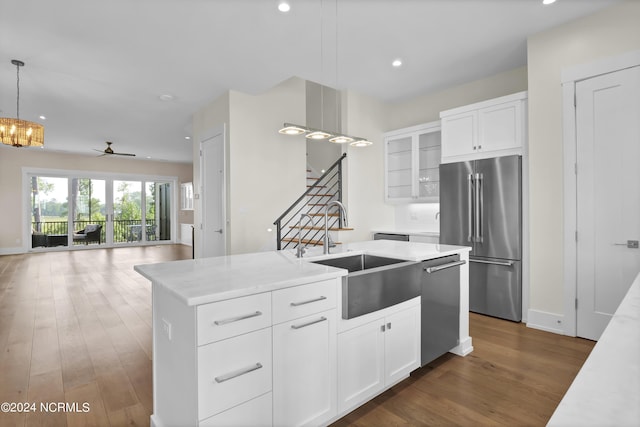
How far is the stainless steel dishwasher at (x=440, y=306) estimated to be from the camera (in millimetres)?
2400

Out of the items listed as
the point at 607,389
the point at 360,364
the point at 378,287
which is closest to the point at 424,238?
the point at 378,287

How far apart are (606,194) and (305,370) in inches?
119

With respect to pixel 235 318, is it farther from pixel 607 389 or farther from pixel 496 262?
pixel 496 262

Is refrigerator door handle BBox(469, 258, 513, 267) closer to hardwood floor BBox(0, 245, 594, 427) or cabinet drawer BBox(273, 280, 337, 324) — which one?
hardwood floor BBox(0, 245, 594, 427)

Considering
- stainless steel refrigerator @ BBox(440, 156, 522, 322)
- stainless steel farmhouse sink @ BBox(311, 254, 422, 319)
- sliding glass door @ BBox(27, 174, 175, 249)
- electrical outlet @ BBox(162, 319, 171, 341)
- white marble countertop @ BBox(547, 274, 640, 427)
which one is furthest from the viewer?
sliding glass door @ BBox(27, 174, 175, 249)

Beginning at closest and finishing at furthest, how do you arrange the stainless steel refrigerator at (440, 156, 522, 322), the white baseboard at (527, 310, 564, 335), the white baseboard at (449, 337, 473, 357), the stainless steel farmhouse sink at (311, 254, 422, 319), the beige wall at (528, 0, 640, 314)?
the stainless steel farmhouse sink at (311, 254, 422, 319) < the white baseboard at (449, 337, 473, 357) < the beige wall at (528, 0, 640, 314) < the white baseboard at (527, 310, 564, 335) < the stainless steel refrigerator at (440, 156, 522, 322)

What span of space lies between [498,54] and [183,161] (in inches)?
395

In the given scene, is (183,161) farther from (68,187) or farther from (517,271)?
(517,271)

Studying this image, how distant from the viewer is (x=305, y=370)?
1685 mm

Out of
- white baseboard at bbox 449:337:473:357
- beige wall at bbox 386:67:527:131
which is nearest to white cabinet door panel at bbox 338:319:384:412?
white baseboard at bbox 449:337:473:357

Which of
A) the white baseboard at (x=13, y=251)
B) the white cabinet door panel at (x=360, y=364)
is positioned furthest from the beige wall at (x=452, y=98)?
the white baseboard at (x=13, y=251)

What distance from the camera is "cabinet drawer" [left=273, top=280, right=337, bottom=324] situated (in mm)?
1593

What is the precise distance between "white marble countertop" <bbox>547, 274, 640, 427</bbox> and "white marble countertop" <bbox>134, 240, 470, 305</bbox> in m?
1.17

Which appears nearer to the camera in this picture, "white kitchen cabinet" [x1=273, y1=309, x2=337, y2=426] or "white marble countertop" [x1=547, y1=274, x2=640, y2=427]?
"white marble countertop" [x1=547, y1=274, x2=640, y2=427]
